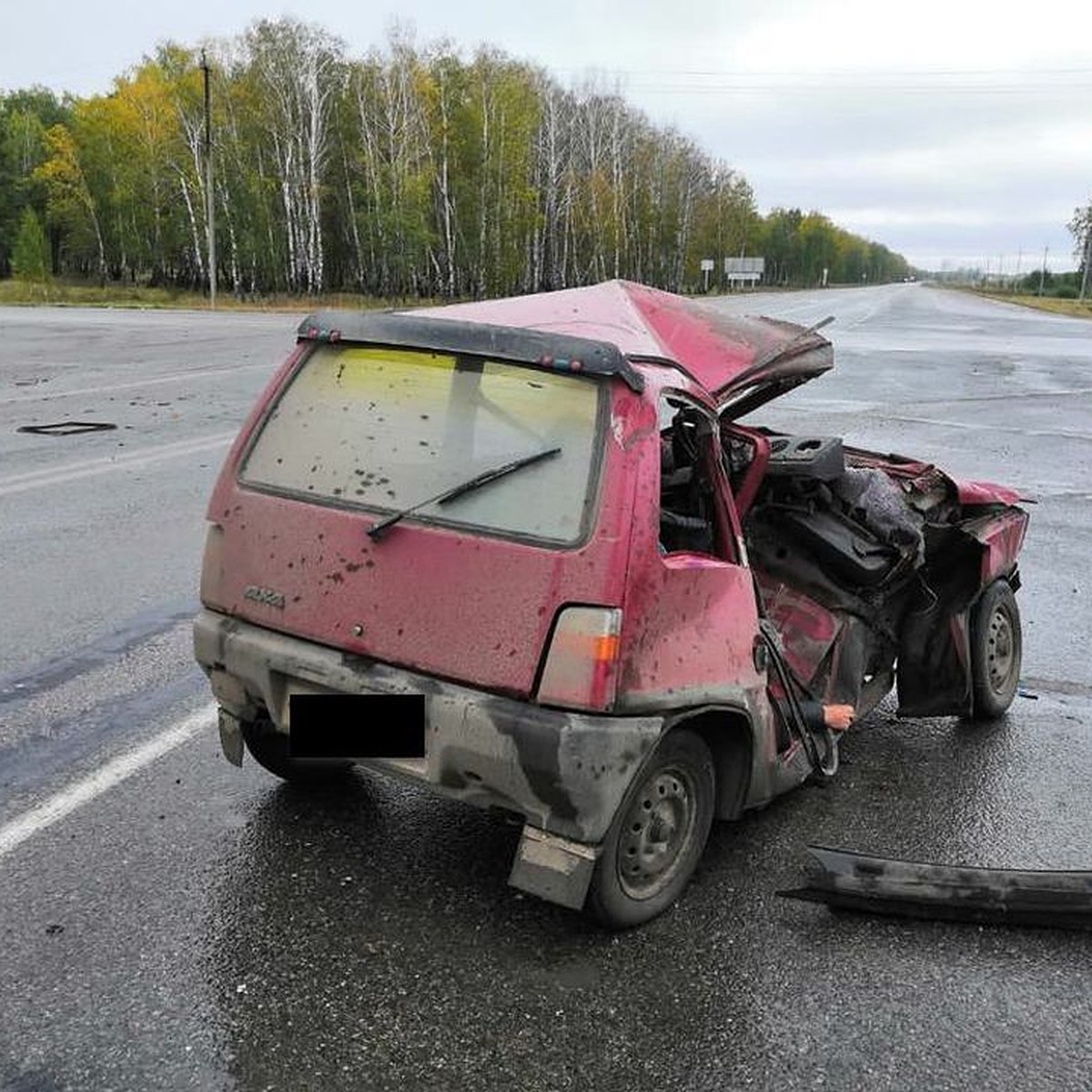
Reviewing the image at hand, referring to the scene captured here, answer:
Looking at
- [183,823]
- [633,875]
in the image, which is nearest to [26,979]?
[183,823]

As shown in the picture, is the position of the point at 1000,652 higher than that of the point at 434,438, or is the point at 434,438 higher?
the point at 434,438

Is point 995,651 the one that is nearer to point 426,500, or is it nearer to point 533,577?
point 533,577

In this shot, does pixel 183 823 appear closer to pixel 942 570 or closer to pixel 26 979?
pixel 26 979

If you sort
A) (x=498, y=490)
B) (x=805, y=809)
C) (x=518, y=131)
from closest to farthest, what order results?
(x=498, y=490) < (x=805, y=809) < (x=518, y=131)

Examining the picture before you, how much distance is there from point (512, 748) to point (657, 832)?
2.01ft

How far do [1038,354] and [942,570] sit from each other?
25.2m

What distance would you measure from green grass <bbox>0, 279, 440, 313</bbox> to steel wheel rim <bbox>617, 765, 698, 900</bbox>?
41.6m

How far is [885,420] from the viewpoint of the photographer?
13.9 m

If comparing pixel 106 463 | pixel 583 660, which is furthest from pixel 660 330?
pixel 106 463

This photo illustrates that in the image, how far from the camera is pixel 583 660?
2.66m

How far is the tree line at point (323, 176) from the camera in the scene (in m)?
55.3

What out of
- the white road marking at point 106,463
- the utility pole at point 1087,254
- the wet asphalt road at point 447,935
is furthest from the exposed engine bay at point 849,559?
the utility pole at point 1087,254

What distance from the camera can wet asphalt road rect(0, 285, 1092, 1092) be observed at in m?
2.48

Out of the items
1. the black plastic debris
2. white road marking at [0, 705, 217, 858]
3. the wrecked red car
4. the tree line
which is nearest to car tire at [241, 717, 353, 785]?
the wrecked red car
